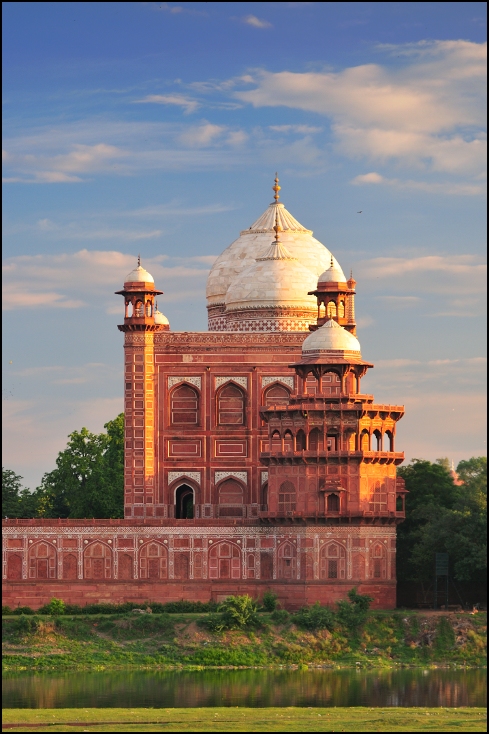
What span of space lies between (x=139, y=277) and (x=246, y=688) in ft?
76.7

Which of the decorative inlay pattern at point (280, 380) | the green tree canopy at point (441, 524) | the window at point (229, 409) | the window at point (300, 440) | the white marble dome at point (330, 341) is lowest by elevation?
the green tree canopy at point (441, 524)

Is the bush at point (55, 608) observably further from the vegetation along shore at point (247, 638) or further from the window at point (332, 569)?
the window at point (332, 569)

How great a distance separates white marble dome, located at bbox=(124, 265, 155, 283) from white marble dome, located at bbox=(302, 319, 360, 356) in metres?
7.59

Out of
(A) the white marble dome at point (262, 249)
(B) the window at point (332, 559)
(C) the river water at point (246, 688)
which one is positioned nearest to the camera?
(C) the river water at point (246, 688)

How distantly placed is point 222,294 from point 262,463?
13268 millimetres

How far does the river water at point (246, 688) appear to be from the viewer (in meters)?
55.0

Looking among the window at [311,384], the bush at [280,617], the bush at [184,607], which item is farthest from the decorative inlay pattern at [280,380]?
the bush at [280,617]

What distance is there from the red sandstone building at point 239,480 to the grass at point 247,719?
1663cm

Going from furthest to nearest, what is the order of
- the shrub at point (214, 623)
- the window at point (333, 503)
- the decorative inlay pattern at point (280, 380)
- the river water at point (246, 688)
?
the decorative inlay pattern at point (280, 380), the window at point (333, 503), the shrub at point (214, 623), the river water at point (246, 688)

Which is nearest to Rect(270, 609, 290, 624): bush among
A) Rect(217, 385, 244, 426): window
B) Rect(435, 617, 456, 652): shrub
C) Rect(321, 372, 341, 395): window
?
Rect(435, 617, 456, 652): shrub

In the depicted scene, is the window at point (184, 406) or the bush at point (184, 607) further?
the window at point (184, 406)

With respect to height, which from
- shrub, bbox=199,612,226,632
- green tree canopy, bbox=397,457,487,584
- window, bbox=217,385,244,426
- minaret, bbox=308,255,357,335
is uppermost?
minaret, bbox=308,255,357,335

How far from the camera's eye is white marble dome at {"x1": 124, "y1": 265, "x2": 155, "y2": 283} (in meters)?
77.0

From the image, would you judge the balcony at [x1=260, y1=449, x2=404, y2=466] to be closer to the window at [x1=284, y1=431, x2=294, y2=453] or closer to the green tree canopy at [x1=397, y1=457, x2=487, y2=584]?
the window at [x1=284, y1=431, x2=294, y2=453]
